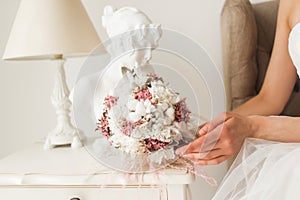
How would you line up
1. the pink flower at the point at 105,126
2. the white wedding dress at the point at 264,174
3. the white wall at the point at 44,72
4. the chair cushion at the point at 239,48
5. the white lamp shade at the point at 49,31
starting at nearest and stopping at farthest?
the white wedding dress at the point at 264,174 < the pink flower at the point at 105,126 < the white lamp shade at the point at 49,31 < the chair cushion at the point at 239,48 < the white wall at the point at 44,72

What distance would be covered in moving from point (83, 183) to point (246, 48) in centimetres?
61

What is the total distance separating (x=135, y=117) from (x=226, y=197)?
0.78ft

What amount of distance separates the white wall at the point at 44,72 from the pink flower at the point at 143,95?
2.21 feet

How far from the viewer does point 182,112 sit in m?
0.83

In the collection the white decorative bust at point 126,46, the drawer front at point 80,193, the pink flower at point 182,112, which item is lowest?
the drawer front at point 80,193

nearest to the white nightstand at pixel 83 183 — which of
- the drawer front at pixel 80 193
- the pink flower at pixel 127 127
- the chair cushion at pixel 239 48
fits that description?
the drawer front at pixel 80 193

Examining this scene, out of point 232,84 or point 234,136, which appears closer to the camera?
point 234,136

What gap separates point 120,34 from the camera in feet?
3.14

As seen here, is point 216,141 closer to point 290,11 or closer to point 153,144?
point 153,144

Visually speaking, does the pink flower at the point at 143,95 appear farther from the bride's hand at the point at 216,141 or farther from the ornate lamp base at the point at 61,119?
the ornate lamp base at the point at 61,119

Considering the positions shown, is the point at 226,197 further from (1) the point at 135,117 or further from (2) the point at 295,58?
(2) the point at 295,58

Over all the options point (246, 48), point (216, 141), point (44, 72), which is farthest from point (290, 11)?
point (44, 72)

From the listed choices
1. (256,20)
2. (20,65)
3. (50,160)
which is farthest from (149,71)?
(20,65)

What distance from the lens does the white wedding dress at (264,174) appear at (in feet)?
2.42
